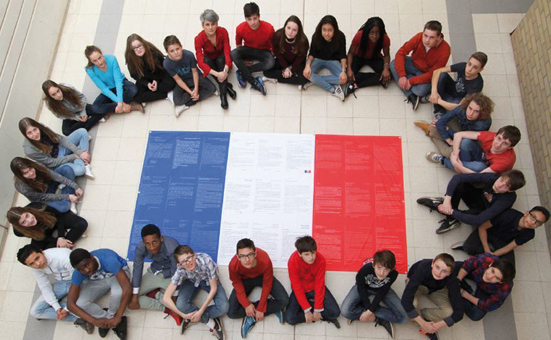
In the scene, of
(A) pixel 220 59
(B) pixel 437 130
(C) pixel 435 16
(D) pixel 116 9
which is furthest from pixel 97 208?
(C) pixel 435 16

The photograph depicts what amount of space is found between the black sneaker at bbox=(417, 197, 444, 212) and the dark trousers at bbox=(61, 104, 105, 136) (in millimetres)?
3473

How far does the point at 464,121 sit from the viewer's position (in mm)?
3809

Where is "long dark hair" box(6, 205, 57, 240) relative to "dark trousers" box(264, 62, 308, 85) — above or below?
below

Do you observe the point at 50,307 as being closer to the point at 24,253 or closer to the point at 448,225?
the point at 24,253

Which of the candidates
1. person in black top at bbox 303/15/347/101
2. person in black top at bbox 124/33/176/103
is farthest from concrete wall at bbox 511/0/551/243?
person in black top at bbox 124/33/176/103

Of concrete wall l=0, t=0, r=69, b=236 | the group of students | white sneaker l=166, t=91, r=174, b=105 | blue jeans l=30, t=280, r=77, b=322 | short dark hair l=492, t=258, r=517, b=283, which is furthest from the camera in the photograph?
white sneaker l=166, t=91, r=174, b=105

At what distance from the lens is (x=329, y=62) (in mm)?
4328

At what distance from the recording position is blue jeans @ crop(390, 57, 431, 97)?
4168 millimetres

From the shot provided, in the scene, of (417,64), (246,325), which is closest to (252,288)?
(246,325)

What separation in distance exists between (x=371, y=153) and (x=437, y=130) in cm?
68

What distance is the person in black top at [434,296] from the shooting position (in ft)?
10.6

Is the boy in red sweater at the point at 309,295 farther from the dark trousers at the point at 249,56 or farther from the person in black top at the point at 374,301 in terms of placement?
the dark trousers at the point at 249,56

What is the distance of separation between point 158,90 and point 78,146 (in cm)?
103

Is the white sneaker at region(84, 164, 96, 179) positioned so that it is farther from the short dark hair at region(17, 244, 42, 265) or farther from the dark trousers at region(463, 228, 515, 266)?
the dark trousers at region(463, 228, 515, 266)
